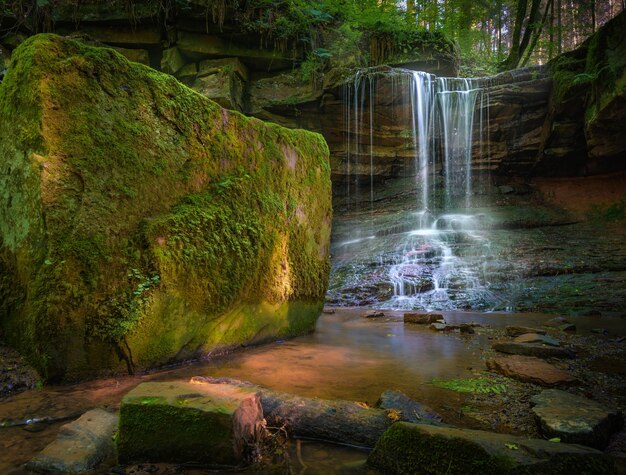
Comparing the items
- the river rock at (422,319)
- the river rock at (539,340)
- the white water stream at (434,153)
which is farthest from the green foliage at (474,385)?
the white water stream at (434,153)

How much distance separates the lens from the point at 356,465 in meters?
1.95

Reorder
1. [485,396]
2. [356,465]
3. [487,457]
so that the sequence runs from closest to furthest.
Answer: [487,457], [356,465], [485,396]

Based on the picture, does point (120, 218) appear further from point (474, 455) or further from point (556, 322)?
point (556, 322)

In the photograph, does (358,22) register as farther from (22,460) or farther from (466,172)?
(22,460)

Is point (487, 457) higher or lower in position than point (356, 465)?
higher

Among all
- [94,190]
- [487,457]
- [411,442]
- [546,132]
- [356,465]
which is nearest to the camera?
[487,457]

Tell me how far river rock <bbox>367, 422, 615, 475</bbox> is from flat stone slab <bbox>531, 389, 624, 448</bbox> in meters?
0.42

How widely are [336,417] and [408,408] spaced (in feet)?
1.76

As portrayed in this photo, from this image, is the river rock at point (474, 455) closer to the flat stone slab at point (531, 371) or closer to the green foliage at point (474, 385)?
the green foliage at point (474, 385)

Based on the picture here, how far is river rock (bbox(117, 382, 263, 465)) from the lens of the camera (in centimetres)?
189

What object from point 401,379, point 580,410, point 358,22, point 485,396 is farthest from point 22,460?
point 358,22

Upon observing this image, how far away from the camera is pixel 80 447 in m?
1.92

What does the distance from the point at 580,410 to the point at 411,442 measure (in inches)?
51.1

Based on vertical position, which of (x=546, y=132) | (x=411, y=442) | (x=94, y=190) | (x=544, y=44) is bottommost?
(x=411, y=442)
